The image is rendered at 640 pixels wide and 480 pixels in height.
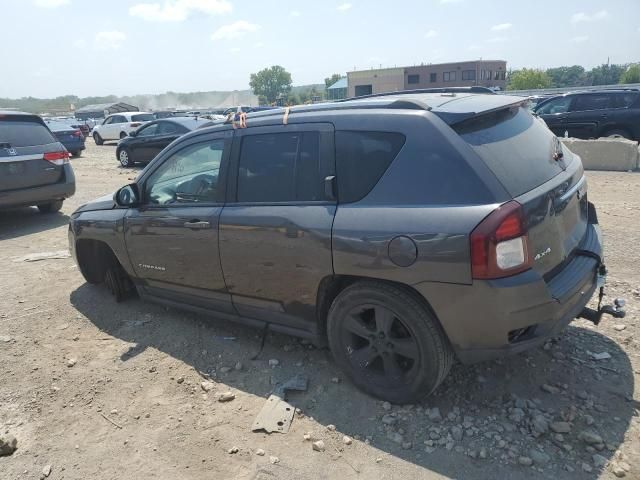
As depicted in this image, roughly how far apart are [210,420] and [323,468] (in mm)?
857

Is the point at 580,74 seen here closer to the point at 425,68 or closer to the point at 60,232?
the point at 425,68

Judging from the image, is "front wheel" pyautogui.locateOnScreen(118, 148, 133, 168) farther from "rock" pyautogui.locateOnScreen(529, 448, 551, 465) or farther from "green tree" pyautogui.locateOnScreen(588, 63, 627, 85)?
"green tree" pyautogui.locateOnScreen(588, 63, 627, 85)

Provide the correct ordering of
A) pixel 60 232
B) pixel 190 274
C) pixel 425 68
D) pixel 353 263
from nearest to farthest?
pixel 353 263
pixel 190 274
pixel 60 232
pixel 425 68

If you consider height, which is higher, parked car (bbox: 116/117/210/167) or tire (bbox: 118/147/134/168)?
parked car (bbox: 116/117/210/167)

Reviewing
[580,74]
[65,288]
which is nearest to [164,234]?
[65,288]

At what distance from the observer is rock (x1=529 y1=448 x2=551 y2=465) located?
2.54 m

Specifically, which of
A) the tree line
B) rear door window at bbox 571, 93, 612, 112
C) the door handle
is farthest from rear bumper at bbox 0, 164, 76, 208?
the tree line

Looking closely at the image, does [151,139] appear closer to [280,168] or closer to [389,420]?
[280,168]

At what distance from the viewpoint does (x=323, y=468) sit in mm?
2643

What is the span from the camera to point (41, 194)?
26.5ft

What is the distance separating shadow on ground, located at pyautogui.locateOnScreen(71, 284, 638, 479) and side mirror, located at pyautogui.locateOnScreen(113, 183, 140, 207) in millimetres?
1162

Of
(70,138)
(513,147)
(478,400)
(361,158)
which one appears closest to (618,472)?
(478,400)

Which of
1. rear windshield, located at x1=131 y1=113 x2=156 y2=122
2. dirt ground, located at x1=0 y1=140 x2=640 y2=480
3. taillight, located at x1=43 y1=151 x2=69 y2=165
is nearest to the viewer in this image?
dirt ground, located at x1=0 y1=140 x2=640 y2=480

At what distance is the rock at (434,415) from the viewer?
115 inches
